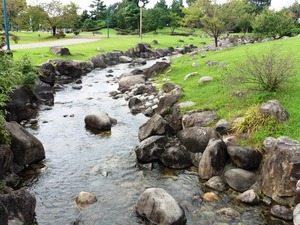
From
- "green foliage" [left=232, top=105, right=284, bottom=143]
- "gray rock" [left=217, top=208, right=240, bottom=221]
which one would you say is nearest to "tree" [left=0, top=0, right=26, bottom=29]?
"green foliage" [left=232, top=105, right=284, bottom=143]

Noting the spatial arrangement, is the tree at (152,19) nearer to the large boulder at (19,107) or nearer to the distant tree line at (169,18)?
the distant tree line at (169,18)

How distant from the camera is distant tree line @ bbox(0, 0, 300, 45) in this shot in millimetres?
40406

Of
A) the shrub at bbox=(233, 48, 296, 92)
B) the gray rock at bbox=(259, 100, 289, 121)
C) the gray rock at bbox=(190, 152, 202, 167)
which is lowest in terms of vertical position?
the gray rock at bbox=(190, 152, 202, 167)

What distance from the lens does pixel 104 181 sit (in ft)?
39.2

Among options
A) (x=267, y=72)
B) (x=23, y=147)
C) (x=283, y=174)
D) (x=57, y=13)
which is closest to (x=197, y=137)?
(x=283, y=174)

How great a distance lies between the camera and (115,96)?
24672 millimetres

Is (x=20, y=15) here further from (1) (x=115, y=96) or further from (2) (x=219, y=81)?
(2) (x=219, y=81)

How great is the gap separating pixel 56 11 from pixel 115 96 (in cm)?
5103

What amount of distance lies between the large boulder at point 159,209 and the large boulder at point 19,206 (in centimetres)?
308

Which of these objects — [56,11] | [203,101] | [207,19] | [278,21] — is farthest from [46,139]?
[56,11]

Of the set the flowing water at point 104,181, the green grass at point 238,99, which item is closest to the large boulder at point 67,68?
the flowing water at point 104,181

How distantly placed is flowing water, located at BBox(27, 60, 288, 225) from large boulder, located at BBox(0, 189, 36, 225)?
52cm

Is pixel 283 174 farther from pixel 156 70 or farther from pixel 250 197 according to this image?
pixel 156 70

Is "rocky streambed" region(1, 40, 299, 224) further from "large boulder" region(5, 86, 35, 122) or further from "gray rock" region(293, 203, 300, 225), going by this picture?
"large boulder" region(5, 86, 35, 122)
